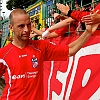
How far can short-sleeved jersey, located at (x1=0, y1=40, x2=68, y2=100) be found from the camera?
2.94m

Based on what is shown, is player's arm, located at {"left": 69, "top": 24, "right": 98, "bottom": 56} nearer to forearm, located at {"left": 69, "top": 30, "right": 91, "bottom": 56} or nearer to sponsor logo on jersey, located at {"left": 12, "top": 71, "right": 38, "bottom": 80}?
forearm, located at {"left": 69, "top": 30, "right": 91, "bottom": 56}

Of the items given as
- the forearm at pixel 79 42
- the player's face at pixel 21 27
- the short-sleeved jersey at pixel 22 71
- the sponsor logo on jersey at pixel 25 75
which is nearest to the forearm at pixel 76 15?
the forearm at pixel 79 42

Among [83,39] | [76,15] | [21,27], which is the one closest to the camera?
[21,27]

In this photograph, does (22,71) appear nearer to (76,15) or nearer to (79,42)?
(79,42)

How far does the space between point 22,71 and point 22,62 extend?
0.09 metres

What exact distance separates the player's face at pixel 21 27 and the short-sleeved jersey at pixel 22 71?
0.53ft

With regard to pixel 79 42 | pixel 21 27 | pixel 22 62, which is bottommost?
pixel 22 62

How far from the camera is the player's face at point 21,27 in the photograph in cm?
290

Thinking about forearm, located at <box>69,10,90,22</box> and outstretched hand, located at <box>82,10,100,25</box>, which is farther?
forearm, located at <box>69,10,90,22</box>

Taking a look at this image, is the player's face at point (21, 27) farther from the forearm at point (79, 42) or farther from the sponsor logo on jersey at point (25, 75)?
the forearm at point (79, 42)

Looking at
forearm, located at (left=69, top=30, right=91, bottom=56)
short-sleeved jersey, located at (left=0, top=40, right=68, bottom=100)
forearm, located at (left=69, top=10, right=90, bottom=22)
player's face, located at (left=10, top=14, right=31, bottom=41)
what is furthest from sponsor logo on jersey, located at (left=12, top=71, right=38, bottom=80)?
forearm, located at (left=69, top=10, right=90, bottom=22)

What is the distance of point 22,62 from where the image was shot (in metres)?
2.98

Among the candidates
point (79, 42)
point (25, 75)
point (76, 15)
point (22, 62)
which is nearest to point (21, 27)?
point (22, 62)

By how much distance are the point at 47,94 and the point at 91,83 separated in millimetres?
1548
